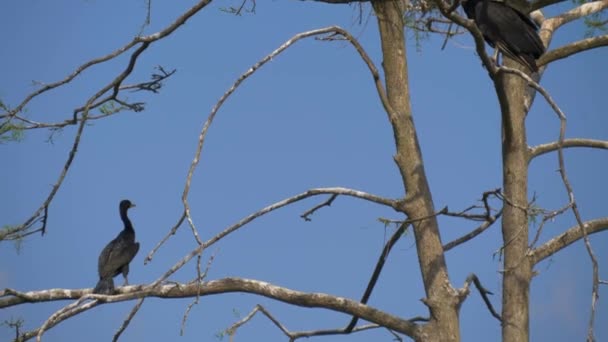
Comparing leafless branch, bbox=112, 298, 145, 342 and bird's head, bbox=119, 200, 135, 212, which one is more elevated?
bird's head, bbox=119, 200, 135, 212

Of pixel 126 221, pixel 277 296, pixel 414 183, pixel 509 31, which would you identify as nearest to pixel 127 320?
pixel 277 296

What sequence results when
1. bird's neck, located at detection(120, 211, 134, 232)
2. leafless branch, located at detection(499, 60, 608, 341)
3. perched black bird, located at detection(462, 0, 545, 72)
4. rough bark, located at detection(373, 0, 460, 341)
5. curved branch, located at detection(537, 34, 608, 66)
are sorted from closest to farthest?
leafless branch, located at detection(499, 60, 608, 341)
rough bark, located at detection(373, 0, 460, 341)
perched black bird, located at detection(462, 0, 545, 72)
curved branch, located at detection(537, 34, 608, 66)
bird's neck, located at detection(120, 211, 134, 232)

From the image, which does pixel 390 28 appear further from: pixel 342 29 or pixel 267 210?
pixel 267 210

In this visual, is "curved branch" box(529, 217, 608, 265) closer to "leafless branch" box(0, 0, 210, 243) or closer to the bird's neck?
"leafless branch" box(0, 0, 210, 243)

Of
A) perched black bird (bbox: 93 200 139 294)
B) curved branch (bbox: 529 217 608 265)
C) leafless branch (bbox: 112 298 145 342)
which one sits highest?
perched black bird (bbox: 93 200 139 294)

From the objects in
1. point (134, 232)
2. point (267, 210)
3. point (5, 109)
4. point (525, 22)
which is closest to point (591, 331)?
point (267, 210)

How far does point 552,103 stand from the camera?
588 centimetres

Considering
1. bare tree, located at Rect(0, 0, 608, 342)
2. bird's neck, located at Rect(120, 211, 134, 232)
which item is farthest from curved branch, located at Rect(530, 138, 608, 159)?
bird's neck, located at Rect(120, 211, 134, 232)

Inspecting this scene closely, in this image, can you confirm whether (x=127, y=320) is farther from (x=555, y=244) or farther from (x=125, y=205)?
(x=125, y=205)

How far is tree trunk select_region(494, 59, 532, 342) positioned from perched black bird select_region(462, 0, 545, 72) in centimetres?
21

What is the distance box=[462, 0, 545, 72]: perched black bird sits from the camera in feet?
22.9

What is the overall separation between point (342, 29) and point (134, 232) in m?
4.30

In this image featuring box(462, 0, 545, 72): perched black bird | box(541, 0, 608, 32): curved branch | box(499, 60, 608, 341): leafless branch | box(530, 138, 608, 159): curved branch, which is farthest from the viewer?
box(541, 0, 608, 32): curved branch

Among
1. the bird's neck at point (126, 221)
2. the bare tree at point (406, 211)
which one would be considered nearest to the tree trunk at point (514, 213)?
the bare tree at point (406, 211)
